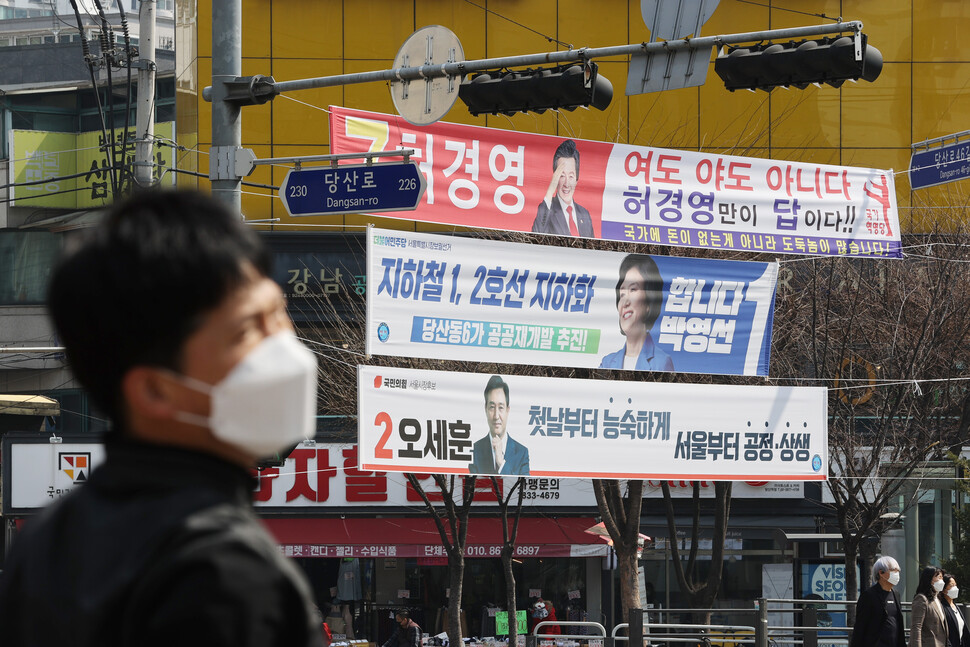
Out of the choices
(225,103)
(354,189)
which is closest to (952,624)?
(354,189)

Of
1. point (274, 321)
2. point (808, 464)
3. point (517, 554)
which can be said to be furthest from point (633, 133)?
point (274, 321)

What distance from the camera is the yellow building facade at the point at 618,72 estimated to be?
30.1 meters

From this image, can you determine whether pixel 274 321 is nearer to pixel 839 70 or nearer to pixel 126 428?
pixel 126 428

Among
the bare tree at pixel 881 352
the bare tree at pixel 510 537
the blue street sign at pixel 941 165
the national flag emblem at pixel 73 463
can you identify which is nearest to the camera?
the blue street sign at pixel 941 165

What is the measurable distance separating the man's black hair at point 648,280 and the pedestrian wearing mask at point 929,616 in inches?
135

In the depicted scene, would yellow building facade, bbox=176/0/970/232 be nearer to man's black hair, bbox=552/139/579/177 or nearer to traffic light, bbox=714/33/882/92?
man's black hair, bbox=552/139/579/177

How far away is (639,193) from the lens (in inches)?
488

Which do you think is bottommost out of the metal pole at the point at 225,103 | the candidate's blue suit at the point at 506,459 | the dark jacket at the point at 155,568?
the candidate's blue suit at the point at 506,459

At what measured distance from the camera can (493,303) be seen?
39.4ft

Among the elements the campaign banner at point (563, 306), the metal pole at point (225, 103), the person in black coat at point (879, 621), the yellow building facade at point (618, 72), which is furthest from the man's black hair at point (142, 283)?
the yellow building facade at point (618, 72)

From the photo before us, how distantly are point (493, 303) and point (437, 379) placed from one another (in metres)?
0.88

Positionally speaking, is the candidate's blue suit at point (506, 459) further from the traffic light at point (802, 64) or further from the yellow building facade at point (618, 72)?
the yellow building facade at point (618, 72)

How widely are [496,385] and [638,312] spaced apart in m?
1.56

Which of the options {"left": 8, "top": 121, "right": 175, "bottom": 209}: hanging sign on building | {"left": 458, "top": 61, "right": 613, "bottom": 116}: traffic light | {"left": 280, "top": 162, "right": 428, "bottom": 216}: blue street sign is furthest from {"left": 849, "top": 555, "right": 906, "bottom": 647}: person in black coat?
{"left": 8, "top": 121, "right": 175, "bottom": 209}: hanging sign on building
